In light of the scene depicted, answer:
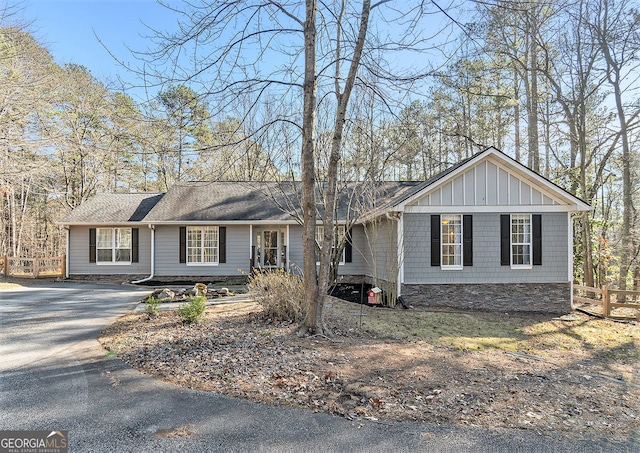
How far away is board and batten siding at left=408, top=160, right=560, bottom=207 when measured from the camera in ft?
39.3

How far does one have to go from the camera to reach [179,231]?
15914 millimetres

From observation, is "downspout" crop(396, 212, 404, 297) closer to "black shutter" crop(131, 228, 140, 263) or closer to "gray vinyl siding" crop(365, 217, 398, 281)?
"gray vinyl siding" crop(365, 217, 398, 281)

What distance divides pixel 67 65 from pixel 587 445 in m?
27.4

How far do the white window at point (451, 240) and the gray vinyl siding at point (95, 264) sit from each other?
12458 millimetres

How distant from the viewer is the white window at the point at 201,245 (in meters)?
16.0

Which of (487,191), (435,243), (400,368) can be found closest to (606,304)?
(487,191)

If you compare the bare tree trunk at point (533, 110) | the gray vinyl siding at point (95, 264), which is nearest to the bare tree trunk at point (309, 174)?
the gray vinyl siding at point (95, 264)

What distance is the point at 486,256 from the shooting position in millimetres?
12078

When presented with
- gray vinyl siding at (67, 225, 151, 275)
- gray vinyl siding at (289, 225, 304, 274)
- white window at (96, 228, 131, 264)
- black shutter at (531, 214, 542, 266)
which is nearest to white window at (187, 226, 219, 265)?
gray vinyl siding at (67, 225, 151, 275)

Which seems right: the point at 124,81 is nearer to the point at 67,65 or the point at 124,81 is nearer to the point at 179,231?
the point at 179,231

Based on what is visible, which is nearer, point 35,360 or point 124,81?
point 35,360

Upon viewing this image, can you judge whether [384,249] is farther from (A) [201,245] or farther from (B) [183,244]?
(B) [183,244]

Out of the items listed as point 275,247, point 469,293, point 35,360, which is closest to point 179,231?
point 275,247

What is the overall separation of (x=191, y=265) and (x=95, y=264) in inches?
175
